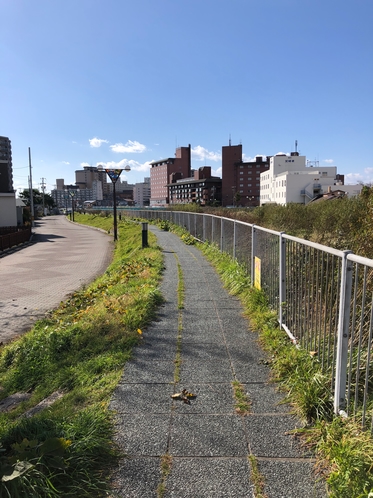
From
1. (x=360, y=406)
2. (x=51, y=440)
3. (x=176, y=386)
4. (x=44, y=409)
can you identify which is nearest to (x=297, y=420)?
(x=360, y=406)

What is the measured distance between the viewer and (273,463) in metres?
2.54

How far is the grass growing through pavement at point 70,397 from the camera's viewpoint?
7.55ft

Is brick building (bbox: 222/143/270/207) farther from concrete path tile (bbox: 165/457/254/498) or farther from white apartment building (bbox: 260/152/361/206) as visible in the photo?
concrete path tile (bbox: 165/457/254/498)

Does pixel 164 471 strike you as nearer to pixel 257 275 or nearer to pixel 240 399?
pixel 240 399

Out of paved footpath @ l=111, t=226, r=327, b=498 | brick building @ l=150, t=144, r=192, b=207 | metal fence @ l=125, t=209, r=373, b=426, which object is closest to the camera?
paved footpath @ l=111, t=226, r=327, b=498

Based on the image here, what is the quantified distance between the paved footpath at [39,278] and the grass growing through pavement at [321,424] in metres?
6.03

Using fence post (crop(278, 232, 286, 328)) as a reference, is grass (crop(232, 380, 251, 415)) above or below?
below

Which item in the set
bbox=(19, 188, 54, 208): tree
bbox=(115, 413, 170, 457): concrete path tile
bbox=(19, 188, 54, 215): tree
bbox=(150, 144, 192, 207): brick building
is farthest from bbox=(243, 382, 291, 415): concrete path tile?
bbox=(150, 144, 192, 207): brick building

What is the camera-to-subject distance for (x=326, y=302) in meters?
3.63

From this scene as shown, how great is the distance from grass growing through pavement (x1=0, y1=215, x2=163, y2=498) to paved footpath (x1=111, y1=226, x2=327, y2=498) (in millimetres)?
175

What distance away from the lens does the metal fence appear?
294 centimetres

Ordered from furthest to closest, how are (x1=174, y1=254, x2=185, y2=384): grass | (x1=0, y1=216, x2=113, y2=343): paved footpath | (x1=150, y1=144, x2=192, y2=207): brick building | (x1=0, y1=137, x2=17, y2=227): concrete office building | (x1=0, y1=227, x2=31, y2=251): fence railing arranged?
(x1=150, y1=144, x2=192, y2=207): brick building < (x1=0, y1=137, x2=17, y2=227): concrete office building < (x1=0, y1=227, x2=31, y2=251): fence railing < (x1=0, y1=216, x2=113, y2=343): paved footpath < (x1=174, y1=254, x2=185, y2=384): grass

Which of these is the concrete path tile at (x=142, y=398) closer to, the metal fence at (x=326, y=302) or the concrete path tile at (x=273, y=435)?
the concrete path tile at (x=273, y=435)

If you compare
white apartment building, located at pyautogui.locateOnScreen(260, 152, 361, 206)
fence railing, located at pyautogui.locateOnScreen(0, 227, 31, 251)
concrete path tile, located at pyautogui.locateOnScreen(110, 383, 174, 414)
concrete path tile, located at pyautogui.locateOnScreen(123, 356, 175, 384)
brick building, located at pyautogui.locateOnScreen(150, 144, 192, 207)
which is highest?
brick building, located at pyautogui.locateOnScreen(150, 144, 192, 207)
